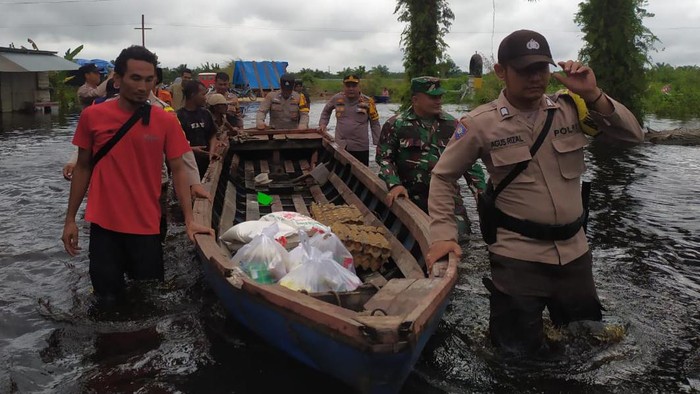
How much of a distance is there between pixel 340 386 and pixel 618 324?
2448mm

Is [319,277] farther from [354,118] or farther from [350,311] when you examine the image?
[354,118]

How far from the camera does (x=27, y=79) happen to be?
28.7 m

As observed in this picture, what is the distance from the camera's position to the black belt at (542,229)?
9.55ft

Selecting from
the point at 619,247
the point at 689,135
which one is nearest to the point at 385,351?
the point at 619,247

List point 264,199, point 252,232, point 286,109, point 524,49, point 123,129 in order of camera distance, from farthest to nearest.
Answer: point 286,109, point 264,199, point 252,232, point 123,129, point 524,49

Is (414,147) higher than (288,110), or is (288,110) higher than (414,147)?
(288,110)

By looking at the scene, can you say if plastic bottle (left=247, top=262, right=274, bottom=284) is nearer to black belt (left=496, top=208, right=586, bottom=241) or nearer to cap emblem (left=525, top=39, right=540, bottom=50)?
black belt (left=496, top=208, right=586, bottom=241)

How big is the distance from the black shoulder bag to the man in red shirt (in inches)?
73.1

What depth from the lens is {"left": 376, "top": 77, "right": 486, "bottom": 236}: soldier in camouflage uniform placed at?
491cm

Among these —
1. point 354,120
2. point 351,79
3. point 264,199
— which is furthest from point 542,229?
point 354,120

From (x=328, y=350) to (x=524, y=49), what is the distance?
5.41ft

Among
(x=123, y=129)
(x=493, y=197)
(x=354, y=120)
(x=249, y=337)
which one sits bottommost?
(x=249, y=337)

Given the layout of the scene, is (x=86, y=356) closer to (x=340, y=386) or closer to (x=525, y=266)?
(x=340, y=386)

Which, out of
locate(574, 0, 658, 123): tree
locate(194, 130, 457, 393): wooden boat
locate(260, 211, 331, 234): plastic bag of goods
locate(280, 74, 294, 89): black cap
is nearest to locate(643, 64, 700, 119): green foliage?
locate(574, 0, 658, 123): tree
